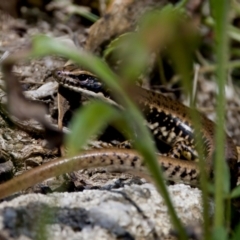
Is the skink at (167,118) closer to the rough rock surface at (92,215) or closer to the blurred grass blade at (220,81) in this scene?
the rough rock surface at (92,215)

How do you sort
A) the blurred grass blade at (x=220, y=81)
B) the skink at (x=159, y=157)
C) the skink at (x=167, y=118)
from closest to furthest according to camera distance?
the blurred grass blade at (x=220, y=81) → the skink at (x=159, y=157) → the skink at (x=167, y=118)

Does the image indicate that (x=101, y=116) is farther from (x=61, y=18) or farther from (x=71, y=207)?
(x=61, y=18)

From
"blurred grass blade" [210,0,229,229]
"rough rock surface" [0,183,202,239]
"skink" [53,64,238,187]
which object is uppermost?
"blurred grass blade" [210,0,229,229]

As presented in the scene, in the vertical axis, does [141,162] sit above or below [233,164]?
above

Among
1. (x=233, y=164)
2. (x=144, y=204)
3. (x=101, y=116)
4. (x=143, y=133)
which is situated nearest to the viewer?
(x=101, y=116)

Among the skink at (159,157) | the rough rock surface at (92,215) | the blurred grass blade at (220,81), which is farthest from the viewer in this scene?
the skink at (159,157)

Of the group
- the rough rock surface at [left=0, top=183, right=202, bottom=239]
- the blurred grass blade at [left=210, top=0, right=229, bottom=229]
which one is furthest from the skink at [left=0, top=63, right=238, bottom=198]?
the blurred grass blade at [left=210, top=0, right=229, bottom=229]

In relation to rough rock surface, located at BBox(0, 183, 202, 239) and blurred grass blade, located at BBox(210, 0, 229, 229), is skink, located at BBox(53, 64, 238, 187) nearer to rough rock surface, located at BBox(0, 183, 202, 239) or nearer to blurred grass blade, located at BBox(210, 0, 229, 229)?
rough rock surface, located at BBox(0, 183, 202, 239)

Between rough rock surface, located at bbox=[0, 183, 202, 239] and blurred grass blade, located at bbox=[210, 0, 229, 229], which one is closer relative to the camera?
blurred grass blade, located at bbox=[210, 0, 229, 229]

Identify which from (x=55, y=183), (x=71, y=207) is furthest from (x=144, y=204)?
(x=55, y=183)

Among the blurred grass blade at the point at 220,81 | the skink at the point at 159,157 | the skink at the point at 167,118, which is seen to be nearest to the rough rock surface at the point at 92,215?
the skink at the point at 159,157

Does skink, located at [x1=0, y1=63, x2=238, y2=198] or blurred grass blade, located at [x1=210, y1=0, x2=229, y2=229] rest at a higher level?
blurred grass blade, located at [x1=210, y1=0, x2=229, y2=229]
